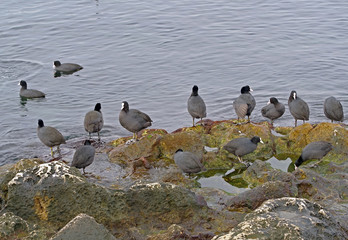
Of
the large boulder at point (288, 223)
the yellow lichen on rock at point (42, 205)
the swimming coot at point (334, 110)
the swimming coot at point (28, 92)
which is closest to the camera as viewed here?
the large boulder at point (288, 223)

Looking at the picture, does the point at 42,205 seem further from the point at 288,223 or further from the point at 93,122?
the point at 93,122

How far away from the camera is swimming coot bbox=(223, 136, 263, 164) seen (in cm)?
1213

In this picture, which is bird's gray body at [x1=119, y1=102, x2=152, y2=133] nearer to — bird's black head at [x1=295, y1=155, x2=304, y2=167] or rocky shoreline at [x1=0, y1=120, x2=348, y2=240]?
rocky shoreline at [x1=0, y1=120, x2=348, y2=240]

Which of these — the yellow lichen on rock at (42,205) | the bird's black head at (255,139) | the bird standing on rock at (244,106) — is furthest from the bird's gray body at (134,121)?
the yellow lichen on rock at (42,205)

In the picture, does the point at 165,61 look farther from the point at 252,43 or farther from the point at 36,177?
the point at 36,177

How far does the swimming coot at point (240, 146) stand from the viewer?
1213 centimetres

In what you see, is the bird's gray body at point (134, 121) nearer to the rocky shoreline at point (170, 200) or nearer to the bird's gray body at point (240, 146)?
the rocky shoreline at point (170, 200)

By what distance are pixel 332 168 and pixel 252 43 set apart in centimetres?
1555

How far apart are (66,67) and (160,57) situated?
14.5ft

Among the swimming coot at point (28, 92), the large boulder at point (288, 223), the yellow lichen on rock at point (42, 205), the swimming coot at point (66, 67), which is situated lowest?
the swimming coot at point (28, 92)

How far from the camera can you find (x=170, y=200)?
8.04 metres

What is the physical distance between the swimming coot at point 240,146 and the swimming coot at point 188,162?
947 millimetres

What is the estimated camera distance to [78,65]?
76.4 feet

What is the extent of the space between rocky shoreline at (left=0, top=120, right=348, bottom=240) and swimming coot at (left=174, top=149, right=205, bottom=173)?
454 millimetres
